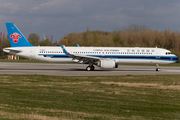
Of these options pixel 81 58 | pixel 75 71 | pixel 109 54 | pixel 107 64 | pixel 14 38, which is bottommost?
pixel 75 71

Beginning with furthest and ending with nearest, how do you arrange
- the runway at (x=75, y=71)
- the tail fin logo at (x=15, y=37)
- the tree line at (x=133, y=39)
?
the tree line at (x=133, y=39), the tail fin logo at (x=15, y=37), the runway at (x=75, y=71)

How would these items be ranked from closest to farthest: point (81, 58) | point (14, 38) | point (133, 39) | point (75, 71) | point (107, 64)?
point (107, 64) → point (81, 58) → point (75, 71) → point (14, 38) → point (133, 39)

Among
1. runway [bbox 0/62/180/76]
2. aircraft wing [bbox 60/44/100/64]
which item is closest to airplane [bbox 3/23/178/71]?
aircraft wing [bbox 60/44/100/64]

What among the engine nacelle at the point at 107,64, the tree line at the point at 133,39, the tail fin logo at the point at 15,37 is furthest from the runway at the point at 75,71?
the tree line at the point at 133,39

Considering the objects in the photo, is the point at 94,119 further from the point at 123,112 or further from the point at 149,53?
the point at 149,53

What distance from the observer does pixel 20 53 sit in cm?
3547

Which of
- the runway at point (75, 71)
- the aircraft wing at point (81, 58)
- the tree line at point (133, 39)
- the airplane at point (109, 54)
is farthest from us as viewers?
the tree line at point (133, 39)

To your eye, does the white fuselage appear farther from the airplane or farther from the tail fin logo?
the tail fin logo

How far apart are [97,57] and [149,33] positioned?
163 ft

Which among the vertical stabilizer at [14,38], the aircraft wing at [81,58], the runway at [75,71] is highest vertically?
the vertical stabilizer at [14,38]

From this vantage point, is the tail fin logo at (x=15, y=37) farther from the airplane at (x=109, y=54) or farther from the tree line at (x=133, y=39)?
the tree line at (x=133, y=39)

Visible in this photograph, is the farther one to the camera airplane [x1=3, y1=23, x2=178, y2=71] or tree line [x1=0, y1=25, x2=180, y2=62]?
tree line [x1=0, y1=25, x2=180, y2=62]

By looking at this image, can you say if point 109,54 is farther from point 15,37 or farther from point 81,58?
point 15,37

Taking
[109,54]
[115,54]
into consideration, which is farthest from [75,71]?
[115,54]
